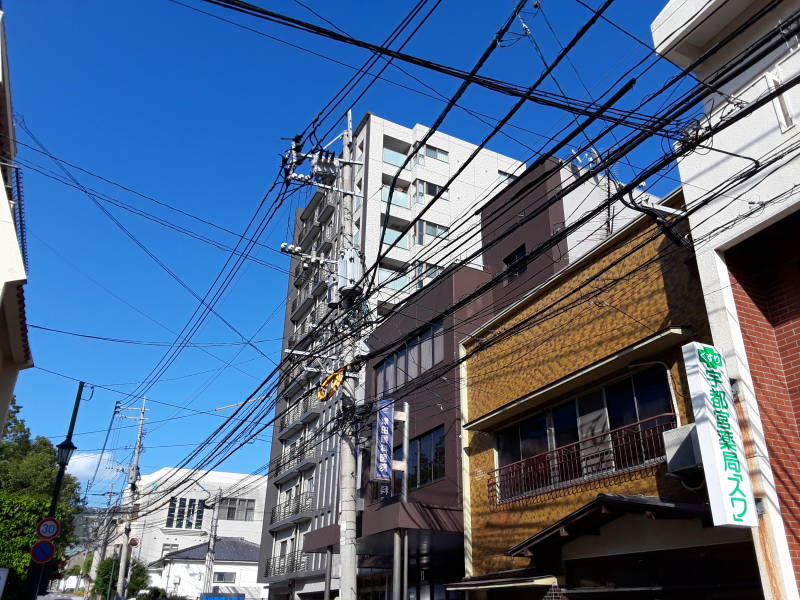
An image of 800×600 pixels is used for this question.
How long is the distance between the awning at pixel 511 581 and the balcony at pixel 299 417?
21.1m

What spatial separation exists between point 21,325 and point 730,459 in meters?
14.7

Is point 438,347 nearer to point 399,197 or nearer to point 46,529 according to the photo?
point 46,529

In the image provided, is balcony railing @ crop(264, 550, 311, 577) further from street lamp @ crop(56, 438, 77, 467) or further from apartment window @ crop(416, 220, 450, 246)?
apartment window @ crop(416, 220, 450, 246)

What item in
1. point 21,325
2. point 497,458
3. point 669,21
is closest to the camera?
point 669,21

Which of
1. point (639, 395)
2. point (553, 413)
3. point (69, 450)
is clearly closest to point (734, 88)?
point (639, 395)

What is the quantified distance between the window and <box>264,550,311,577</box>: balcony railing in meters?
12.6

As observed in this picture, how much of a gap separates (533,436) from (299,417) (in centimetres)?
2468

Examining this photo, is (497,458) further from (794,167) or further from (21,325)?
(21,325)

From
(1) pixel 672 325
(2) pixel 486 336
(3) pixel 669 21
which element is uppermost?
(3) pixel 669 21

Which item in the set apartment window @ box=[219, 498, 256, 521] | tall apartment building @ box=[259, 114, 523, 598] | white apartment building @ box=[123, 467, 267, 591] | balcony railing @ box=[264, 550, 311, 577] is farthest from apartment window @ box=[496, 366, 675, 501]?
apartment window @ box=[219, 498, 256, 521]

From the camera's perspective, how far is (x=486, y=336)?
18.3m

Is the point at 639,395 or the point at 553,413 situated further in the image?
the point at 553,413

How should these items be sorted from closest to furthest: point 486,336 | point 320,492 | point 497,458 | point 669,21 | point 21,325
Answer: point 669,21, point 21,325, point 497,458, point 486,336, point 320,492

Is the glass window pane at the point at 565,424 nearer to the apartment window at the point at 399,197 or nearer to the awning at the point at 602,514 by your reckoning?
the awning at the point at 602,514
